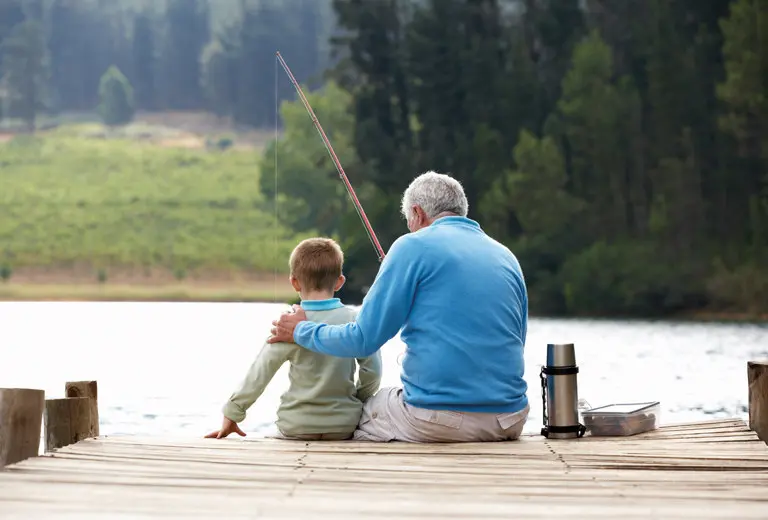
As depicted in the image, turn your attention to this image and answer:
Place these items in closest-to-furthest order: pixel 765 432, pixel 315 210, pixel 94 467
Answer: pixel 94 467, pixel 765 432, pixel 315 210

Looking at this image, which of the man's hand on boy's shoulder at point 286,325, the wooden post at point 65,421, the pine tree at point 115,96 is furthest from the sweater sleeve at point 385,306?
the pine tree at point 115,96

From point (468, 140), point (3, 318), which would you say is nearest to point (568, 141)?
point (468, 140)

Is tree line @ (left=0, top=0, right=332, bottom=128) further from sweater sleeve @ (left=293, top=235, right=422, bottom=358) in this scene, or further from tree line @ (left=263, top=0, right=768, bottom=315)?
sweater sleeve @ (left=293, top=235, right=422, bottom=358)

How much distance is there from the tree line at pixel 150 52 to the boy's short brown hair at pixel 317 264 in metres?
46.0

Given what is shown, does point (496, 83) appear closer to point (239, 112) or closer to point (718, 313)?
point (718, 313)

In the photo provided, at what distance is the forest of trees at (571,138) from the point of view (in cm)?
3284

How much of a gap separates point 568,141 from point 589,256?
4123 mm

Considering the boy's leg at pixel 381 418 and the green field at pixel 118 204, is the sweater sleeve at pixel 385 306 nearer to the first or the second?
the boy's leg at pixel 381 418

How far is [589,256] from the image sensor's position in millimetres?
32938

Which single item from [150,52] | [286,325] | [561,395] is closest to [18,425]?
[286,325]

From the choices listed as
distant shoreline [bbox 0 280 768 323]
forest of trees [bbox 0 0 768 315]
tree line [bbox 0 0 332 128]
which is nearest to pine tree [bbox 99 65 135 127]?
tree line [bbox 0 0 332 128]

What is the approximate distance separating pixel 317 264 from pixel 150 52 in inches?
1918

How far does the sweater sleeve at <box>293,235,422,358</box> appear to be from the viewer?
3607 mm

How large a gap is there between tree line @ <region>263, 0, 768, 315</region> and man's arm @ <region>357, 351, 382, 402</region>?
28025 millimetres
